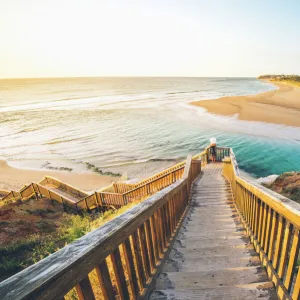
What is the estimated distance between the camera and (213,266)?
276 centimetres

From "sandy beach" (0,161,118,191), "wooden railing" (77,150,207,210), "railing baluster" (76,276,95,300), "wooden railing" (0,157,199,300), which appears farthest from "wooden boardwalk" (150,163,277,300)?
"sandy beach" (0,161,118,191)

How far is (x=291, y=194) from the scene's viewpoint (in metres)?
8.37

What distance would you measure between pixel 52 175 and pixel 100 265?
1821cm

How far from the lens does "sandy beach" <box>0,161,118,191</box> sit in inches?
636

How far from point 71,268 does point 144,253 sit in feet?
4.27

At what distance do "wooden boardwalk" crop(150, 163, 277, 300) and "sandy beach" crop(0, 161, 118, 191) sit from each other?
12437 mm

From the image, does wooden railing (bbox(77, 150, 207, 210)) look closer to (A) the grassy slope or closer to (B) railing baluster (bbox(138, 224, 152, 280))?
(A) the grassy slope

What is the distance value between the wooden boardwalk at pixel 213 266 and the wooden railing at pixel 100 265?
0.87 feet

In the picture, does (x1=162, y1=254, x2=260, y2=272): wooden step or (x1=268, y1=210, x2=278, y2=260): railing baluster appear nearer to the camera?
(x1=268, y1=210, x2=278, y2=260): railing baluster

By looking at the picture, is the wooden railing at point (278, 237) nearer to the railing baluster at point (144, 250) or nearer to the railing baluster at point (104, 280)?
the railing baluster at point (144, 250)

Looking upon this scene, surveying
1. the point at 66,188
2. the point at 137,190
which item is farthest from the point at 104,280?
the point at 66,188

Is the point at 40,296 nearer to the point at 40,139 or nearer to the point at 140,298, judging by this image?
the point at 140,298

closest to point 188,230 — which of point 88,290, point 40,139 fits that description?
point 88,290

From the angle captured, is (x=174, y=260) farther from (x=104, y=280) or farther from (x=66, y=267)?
(x=66, y=267)
